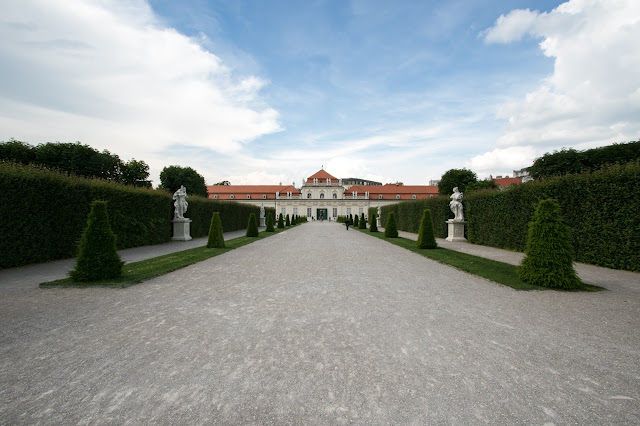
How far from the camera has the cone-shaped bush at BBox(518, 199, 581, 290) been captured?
527 centimetres

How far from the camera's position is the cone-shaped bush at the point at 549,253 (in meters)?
5.27

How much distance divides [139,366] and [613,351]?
14.1 feet

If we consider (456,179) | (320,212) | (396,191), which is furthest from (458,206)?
(320,212)

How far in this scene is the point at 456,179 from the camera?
159ft

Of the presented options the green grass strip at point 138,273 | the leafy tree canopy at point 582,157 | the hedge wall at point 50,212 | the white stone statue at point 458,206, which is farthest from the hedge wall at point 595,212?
the leafy tree canopy at point 582,157

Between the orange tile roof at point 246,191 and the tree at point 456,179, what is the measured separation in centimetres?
3440

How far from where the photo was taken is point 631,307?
4289mm

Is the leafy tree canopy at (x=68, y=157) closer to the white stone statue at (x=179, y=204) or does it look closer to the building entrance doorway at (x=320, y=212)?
the white stone statue at (x=179, y=204)

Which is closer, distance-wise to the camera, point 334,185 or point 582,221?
point 582,221

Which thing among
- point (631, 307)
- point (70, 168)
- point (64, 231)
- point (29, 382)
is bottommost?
point (631, 307)

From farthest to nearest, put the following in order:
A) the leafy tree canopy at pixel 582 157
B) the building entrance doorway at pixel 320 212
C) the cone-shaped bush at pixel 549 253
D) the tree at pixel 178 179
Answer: the building entrance doorway at pixel 320 212, the tree at pixel 178 179, the leafy tree canopy at pixel 582 157, the cone-shaped bush at pixel 549 253

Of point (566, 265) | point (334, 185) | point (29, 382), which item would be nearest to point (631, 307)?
point (566, 265)

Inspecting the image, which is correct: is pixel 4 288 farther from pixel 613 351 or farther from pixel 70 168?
pixel 70 168

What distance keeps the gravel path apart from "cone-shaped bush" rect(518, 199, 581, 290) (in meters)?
0.40
